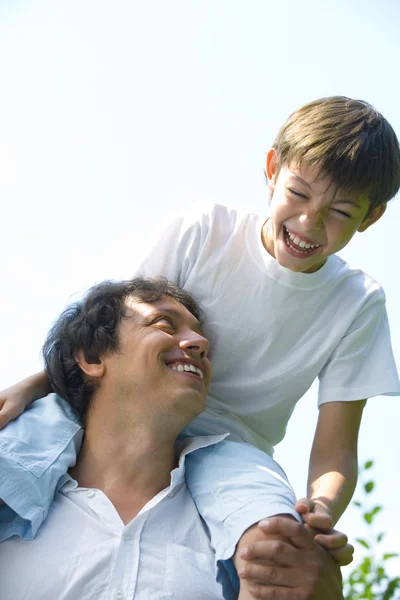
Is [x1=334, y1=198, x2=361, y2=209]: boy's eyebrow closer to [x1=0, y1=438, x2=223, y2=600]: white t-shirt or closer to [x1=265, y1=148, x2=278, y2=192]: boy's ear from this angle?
[x1=265, y1=148, x2=278, y2=192]: boy's ear

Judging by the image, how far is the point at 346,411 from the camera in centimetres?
345

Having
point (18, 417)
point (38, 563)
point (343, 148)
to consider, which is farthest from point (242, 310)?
point (38, 563)

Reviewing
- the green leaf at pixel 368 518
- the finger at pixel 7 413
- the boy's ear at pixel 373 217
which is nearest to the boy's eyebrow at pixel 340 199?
the boy's ear at pixel 373 217

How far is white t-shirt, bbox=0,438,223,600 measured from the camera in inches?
107

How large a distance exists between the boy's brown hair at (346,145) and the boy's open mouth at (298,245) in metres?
0.26

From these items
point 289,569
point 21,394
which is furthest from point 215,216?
point 289,569

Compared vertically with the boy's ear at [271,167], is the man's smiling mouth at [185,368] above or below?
below

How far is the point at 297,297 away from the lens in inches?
139

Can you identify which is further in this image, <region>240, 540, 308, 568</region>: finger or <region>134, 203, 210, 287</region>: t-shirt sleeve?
<region>134, 203, 210, 287</region>: t-shirt sleeve

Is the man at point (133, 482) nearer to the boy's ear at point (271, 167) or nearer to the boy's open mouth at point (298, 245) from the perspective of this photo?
the boy's open mouth at point (298, 245)

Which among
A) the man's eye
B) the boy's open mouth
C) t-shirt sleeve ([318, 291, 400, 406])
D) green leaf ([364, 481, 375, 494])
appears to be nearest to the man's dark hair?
the man's eye

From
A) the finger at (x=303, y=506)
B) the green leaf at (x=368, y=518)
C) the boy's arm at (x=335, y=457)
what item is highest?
the finger at (x=303, y=506)

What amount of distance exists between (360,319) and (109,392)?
109 cm

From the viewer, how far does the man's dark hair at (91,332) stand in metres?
3.47
